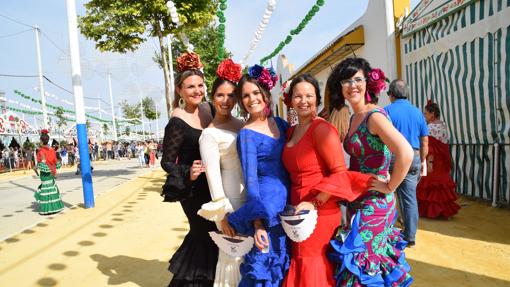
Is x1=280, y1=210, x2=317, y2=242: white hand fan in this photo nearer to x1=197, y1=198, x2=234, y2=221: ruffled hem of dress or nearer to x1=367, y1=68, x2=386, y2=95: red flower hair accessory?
x1=197, y1=198, x2=234, y2=221: ruffled hem of dress

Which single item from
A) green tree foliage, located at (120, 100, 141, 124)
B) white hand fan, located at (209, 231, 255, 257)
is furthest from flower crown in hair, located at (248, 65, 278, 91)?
green tree foliage, located at (120, 100, 141, 124)

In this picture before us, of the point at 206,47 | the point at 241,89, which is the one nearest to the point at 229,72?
the point at 241,89

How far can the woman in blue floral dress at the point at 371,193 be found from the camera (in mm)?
1896

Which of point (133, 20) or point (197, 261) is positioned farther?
point (133, 20)

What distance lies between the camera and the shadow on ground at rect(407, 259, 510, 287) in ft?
10.1

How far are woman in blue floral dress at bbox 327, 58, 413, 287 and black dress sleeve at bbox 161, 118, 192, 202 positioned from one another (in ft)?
3.57

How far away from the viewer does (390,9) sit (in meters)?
7.89

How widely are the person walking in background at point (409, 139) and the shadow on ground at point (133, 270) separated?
2.78m

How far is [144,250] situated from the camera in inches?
187

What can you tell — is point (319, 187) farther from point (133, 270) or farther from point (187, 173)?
point (133, 270)

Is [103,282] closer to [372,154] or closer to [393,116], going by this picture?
[372,154]

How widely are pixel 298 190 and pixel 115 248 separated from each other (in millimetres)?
3793

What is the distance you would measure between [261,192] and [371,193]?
0.64 m

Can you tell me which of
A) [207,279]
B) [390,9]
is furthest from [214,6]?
[207,279]
